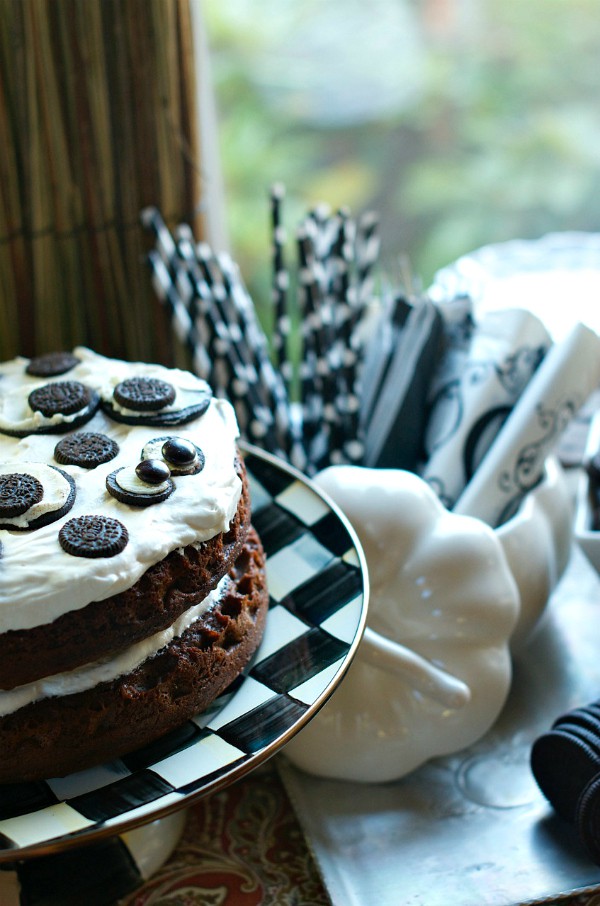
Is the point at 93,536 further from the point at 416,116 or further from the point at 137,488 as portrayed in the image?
the point at 416,116

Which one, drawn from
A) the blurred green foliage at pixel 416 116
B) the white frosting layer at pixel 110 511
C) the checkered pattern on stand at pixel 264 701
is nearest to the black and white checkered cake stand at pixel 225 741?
the checkered pattern on stand at pixel 264 701

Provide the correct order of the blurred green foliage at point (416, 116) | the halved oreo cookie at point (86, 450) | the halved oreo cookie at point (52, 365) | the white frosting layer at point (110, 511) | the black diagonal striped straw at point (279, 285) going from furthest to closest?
the blurred green foliage at point (416, 116) → the black diagonal striped straw at point (279, 285) → the halved oreo cookie at point (52, 365) → the halved oreo cookie at point (86, 450) → the white frosting layer at point (110, 511)

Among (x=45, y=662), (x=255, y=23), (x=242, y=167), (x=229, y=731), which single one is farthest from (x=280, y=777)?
(x=255, y=23)

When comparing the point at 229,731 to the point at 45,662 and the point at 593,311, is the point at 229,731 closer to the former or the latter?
the point at 45,662

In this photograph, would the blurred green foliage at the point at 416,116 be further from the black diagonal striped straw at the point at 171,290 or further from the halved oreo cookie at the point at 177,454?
the halved oreo cookie at the point at 177,454

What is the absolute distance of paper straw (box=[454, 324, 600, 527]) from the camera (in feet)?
2.90

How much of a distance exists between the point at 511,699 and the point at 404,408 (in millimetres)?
294

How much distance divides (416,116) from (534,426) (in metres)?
1.10

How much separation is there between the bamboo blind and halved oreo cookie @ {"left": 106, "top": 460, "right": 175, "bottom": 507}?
0.39 metres

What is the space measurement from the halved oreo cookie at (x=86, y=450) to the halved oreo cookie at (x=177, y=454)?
0.03 m

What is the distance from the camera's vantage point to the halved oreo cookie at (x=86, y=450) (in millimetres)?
686

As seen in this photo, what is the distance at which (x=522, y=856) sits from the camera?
74 centimetres

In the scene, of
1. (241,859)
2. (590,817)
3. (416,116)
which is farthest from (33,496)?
(416,116)

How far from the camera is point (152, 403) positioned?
73 cm
